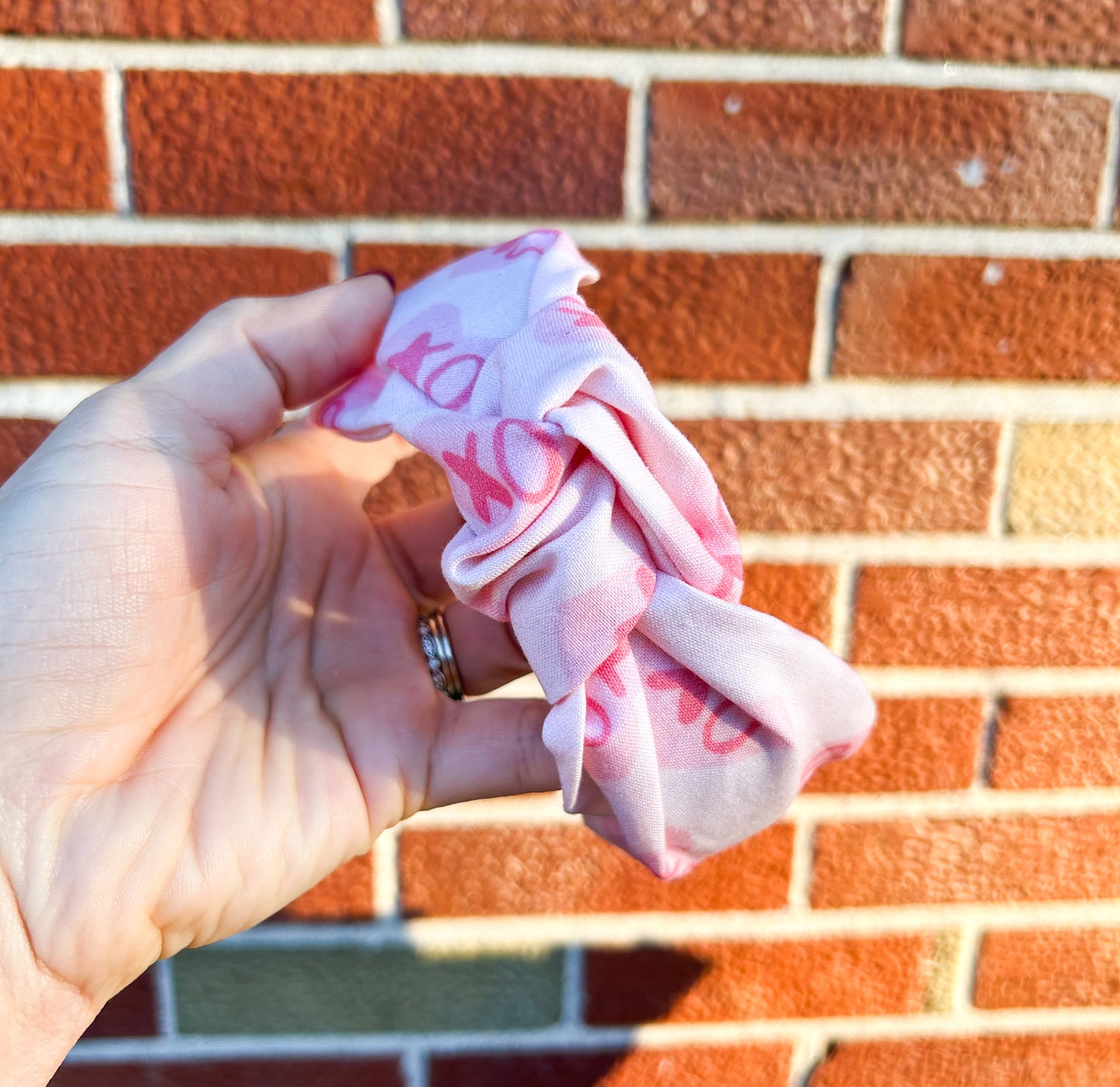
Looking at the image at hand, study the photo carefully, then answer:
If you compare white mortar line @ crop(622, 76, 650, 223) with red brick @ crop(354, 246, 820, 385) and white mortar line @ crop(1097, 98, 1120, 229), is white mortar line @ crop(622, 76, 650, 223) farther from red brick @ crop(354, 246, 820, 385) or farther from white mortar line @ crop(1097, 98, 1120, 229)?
white mortar line @ crop(1097, 98, 1120, 229)

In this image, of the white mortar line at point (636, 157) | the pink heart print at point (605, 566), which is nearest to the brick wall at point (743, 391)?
the white mortar line at point (636, 157)

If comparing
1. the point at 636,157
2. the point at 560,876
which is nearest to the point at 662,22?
the point at 636,157

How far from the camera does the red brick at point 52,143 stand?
46 cm

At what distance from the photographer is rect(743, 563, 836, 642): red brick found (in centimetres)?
54

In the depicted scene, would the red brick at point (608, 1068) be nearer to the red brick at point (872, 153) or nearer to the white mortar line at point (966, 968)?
the white mortar line at point (966, 968)

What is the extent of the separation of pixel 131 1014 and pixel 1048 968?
24.7 inches

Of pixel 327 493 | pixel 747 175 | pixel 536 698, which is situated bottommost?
pixel 536 698

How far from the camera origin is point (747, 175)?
19.0 inches

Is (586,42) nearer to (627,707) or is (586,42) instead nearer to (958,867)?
(627,707)

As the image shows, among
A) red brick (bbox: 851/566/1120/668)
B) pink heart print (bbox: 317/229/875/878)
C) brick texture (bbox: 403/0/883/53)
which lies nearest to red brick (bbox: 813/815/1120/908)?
red brick (bbox: 851/566/1120/668)

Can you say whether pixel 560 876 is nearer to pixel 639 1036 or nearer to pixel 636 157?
pixel 639 1036

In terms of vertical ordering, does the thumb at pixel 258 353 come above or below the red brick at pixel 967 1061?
above

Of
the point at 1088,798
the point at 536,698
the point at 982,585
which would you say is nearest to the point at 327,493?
the point at 536,698

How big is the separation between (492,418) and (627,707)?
124 millimetres
